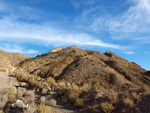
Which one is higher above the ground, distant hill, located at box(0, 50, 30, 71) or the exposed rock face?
distant hill, located at box(0, 50, 30, 71)

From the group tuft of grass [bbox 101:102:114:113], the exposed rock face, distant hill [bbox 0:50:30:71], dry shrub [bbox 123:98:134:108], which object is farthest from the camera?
distant hill [bbox 0:50:30:71]

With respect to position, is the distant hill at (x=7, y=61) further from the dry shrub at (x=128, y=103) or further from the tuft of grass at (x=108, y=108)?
the dry shrub at (x=128, y=103)

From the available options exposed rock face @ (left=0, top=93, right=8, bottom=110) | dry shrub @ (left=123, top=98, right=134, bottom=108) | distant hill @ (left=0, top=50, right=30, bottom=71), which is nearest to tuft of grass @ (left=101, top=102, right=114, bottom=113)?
dry shrub @ (left=123, top=98, right=134, bottom=108)

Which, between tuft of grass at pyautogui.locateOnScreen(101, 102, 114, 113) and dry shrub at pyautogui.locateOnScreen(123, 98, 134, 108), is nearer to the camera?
dry shrub at pyautogui.locateOnScreen(123, 98, 134, 108)

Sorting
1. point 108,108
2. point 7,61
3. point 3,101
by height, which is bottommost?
point 108,108

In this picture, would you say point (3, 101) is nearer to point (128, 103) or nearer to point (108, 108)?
point (108, 108)

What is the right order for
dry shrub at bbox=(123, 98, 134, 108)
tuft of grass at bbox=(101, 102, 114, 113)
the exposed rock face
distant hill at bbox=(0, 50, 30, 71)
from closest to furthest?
1. dry shrub at bbox=(123, 98, 134, 108)
2. tuft of grass at bbox=(101, 102, 114, 113)
3. the exposed rock face
4. distant hill at bbox=(0, 50, 30, 71)

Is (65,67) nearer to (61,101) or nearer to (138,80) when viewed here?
(138,80)

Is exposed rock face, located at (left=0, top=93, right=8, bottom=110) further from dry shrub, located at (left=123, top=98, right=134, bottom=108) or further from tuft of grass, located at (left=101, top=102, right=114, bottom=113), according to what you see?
dry shrub, located at (left=123, top=98, right=134, bottom=108)

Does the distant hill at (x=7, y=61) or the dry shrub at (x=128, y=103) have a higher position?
the distant hill at (x=7, y=61)

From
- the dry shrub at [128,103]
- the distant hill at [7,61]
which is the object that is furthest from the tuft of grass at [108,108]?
the distant hill at [7,61]

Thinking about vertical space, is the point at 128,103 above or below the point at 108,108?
above

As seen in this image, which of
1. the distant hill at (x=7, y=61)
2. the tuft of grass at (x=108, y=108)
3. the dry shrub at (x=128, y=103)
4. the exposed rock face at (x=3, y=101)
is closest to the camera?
the dry shrub at (x=128, y=103)

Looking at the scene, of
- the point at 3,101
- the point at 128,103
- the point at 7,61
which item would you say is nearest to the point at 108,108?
the point at 128,103
